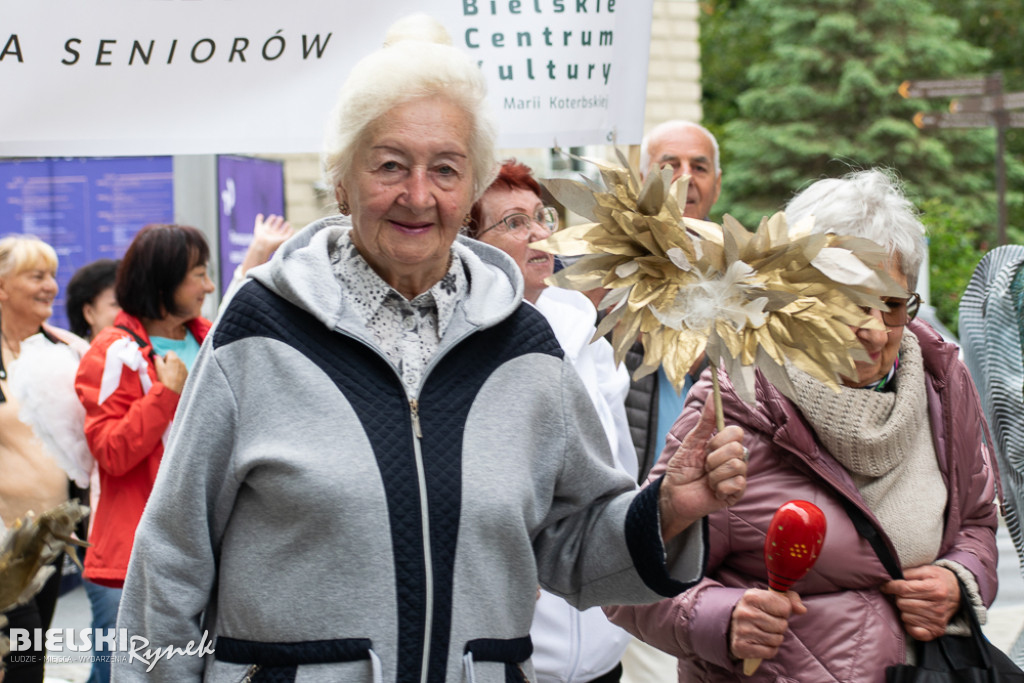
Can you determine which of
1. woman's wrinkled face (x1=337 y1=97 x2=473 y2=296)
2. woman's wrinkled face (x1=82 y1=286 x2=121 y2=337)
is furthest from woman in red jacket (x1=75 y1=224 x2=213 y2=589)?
woman's wrinkled face (x1=337 y1=97 x2=473 y2=296)

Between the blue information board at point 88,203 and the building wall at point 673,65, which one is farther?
the building wall at point 673,65

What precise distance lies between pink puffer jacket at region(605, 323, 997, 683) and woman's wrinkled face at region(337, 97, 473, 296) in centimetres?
74

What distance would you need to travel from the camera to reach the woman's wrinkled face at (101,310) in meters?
6.22

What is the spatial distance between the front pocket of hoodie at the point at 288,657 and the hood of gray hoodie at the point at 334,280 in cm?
56

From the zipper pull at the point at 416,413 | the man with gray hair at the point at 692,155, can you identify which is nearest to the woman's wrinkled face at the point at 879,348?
the zipper pull at the point at 416,413

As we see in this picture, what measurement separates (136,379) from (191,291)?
446mm

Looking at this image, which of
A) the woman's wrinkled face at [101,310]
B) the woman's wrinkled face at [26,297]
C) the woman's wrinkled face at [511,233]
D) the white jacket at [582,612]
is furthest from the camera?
the woman's wrinkled face at [101,310]

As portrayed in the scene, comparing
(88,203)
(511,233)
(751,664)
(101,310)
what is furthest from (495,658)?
(88,203)

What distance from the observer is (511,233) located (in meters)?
3.54

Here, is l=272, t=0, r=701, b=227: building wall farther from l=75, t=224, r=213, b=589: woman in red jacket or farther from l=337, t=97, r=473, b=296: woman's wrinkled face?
l=337, t=97, r=473, b=296: woman's wrinkled face

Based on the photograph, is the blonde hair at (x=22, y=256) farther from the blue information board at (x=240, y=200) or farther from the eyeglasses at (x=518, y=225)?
the eyeglasses at (x=518, y=225)

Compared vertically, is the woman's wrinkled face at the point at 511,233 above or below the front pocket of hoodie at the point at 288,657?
above

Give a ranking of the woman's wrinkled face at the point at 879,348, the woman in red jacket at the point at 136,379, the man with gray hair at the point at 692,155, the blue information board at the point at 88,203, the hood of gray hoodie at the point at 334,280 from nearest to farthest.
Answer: the hood of gray hoodie at the point at 334,280 < the woman's wrinkled face at the point at 879,348 < the woman in red jacket at the point at 136,379 < the man with gray hair at the point at 692,155 < the blue information board at the point at 88,203

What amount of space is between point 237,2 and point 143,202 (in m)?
4.08
